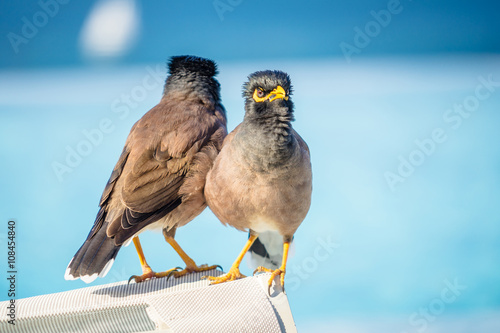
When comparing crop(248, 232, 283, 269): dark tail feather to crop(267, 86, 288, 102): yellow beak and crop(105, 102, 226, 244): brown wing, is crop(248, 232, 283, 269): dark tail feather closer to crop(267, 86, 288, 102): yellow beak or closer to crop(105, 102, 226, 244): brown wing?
crop(105, 102, 226, 244): brown wing

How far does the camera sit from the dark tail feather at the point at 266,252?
268 cm

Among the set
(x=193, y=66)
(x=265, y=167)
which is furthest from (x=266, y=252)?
(x=193, y=66)

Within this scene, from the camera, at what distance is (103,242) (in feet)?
7.18

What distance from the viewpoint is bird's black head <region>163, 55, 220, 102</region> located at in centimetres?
272

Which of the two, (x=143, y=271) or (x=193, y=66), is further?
(x=193, y=66)

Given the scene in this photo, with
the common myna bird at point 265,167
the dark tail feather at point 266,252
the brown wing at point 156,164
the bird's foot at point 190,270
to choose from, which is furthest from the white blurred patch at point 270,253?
the brown wing at point 156,164

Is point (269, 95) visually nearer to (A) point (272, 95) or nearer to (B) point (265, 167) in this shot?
(A) point (272, 95)

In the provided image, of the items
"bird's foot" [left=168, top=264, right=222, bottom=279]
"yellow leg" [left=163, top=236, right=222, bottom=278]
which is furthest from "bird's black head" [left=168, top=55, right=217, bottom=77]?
"bird's foot" [left=168, top=264, right=222, bottom=279]

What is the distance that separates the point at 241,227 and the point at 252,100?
0.55 metres

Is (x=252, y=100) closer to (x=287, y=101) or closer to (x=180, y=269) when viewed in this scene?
(x=287, y=101)

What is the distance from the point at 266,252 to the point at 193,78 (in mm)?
959

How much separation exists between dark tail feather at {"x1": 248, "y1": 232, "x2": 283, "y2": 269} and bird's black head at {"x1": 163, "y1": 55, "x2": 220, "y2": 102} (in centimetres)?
75

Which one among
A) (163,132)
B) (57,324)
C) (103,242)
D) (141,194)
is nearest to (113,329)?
(57,324)

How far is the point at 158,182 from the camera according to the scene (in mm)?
2316
